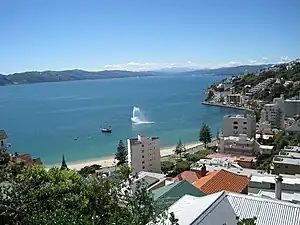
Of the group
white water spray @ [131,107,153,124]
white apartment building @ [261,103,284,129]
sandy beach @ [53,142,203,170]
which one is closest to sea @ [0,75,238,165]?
white water spray @ [131,107,153,124]

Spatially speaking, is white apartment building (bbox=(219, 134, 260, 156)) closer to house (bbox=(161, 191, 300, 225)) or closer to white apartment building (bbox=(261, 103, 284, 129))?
white apartment building (bbox=(261, 103, 284, 129))

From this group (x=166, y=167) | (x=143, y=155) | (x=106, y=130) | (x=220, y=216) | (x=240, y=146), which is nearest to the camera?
(x=220, y=216)

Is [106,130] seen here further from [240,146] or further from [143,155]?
[143,155]

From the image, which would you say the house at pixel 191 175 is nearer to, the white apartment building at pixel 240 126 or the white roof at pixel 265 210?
the white roof at pixel 265 210

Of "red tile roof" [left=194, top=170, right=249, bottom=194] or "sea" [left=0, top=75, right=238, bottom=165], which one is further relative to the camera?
"sea" [left=0, top=75, right=238, bottom=165]

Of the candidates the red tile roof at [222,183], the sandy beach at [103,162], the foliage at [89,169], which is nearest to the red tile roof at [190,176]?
the red tile roof at [222,183]

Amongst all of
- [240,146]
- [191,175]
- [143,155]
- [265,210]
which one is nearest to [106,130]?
[240,146]
